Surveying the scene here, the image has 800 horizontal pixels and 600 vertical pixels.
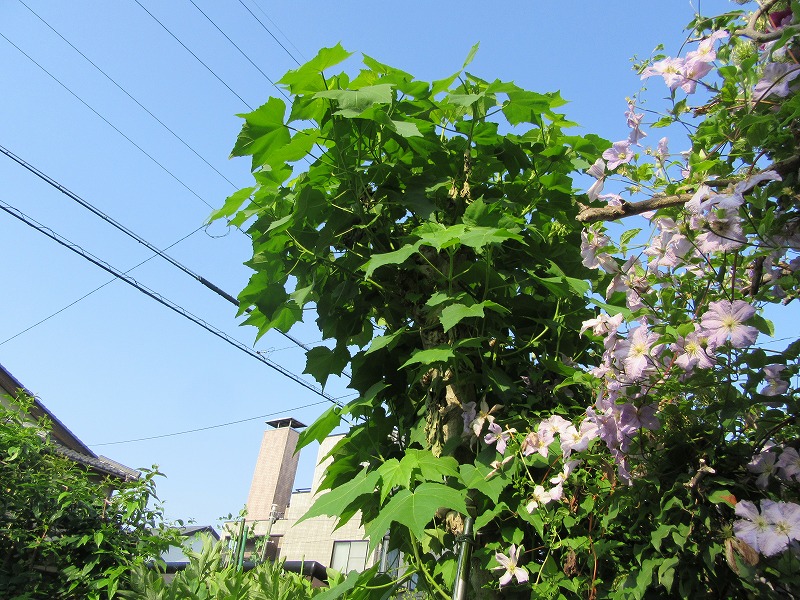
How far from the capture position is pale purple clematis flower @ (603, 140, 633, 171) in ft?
3.77

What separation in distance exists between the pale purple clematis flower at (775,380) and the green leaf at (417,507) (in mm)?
588

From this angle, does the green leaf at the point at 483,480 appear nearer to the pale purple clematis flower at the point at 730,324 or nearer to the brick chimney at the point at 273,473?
A: the pale purple clematis flower at the point at 730,324

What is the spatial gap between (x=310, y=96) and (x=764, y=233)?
3.60 feet

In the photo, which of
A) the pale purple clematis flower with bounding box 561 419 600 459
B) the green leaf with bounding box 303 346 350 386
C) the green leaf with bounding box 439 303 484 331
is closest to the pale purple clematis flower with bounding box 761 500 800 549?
the pale purple clematis flower with bounding box 561 419 600 459

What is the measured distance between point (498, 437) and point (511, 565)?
266 mm

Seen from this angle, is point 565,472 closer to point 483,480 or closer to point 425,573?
point 483,480

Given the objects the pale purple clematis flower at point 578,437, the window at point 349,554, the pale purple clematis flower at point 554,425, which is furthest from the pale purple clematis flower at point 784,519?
the window at point 349,554

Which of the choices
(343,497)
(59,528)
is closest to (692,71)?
(343,497)

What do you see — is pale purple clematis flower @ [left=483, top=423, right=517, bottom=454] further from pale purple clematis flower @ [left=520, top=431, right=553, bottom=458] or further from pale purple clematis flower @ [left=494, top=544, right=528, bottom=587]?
pale purple clematis flower @ [left=494, top=544, right=528, bottom=587]

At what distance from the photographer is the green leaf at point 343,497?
4.42 feet

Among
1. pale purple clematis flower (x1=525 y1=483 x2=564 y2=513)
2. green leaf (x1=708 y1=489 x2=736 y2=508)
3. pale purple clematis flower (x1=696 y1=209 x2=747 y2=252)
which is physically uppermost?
pale purple clematis flower (x1=696 y1=209 x2=747 y2=252)

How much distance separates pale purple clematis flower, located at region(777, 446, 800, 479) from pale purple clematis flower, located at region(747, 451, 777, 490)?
3cm

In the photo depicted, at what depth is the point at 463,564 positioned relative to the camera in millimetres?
1402

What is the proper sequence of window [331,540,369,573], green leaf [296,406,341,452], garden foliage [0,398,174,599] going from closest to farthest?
green leaf [296,406,341,452], garden foliage [0,398,174,599], window [331,540,369,573]
